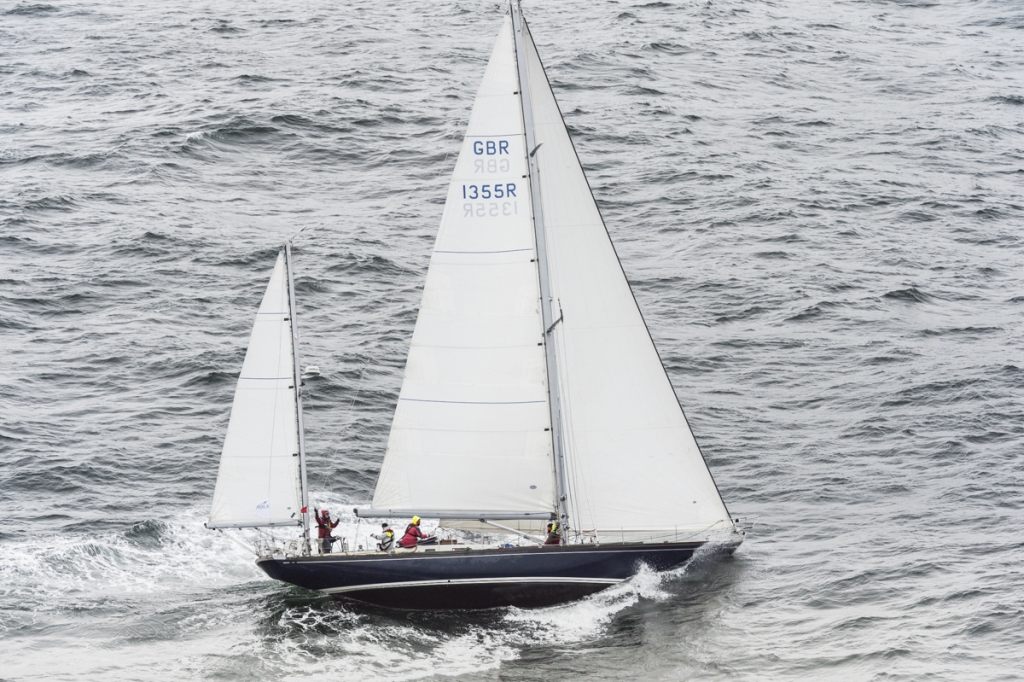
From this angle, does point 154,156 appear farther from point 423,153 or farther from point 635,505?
point 635,505

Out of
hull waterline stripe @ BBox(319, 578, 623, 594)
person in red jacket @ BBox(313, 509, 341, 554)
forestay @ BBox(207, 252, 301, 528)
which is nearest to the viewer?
hull waterline stripe @ BBox(319, 578, 623, 594)

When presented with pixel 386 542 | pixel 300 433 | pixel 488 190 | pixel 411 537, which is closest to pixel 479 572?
pixel 411 537

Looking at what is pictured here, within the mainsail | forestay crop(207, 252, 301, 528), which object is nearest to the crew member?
the mainsail

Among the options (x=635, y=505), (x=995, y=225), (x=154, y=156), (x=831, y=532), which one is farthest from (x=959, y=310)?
(x=154, y=156)

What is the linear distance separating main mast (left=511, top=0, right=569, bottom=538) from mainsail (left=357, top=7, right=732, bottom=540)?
0.16 feet

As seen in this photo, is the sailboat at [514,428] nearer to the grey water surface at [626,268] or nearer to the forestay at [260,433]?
the forestay at [260,433]

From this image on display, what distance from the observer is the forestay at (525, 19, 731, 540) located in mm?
33469

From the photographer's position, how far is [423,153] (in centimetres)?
6950

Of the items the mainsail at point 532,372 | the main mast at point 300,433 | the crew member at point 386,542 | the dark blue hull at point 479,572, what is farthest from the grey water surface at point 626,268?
the mainsail at point 532,372

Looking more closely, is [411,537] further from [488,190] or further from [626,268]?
[626,268]

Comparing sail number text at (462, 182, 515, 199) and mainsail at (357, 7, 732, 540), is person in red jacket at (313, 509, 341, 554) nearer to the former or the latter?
mainsail at (357, 7, 732, 540)

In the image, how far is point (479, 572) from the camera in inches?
1313

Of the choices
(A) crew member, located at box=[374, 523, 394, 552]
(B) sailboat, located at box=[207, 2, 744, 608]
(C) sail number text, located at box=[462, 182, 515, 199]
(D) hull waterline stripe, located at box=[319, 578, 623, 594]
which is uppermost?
(C) sail number text, located at box=[462, 182, 515, 199]

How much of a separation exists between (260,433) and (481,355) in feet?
20.0
